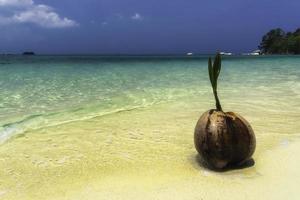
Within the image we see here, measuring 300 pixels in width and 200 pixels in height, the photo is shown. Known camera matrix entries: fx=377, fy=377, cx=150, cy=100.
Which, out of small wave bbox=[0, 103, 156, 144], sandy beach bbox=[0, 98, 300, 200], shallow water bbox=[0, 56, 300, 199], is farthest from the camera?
small wave bbox=[0, 103, 156, 144]

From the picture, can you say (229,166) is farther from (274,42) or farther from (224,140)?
(274,42)

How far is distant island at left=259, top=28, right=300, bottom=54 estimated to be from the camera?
110m

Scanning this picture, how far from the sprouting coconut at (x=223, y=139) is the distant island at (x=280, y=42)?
11204 centimetres

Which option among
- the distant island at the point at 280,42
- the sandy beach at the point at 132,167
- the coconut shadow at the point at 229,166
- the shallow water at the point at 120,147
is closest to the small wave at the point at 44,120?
the shallow water at the point at 120,147

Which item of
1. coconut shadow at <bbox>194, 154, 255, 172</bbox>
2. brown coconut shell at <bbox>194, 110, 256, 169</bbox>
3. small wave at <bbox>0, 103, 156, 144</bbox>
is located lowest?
small wave at <bbox>0, 103, 156, 144</bbox>

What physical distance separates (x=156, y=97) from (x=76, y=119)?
3845 millimetres

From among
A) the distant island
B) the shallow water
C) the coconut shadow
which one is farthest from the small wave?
the distant island

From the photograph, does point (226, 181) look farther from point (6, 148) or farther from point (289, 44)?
point (289, 44)

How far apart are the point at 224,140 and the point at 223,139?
15 millimetres

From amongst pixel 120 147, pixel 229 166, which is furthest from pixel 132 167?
pixel 229 166

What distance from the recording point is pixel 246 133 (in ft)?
13.7

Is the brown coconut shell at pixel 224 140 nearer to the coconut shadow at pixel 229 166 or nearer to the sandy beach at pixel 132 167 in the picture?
the coconut shadow at pixel 229 166

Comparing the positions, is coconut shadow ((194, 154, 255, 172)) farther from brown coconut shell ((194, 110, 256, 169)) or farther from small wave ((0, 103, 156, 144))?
small wave ((0, 103, 156, 144))

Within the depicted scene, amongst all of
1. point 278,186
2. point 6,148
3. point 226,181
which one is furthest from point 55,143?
point 278,186
